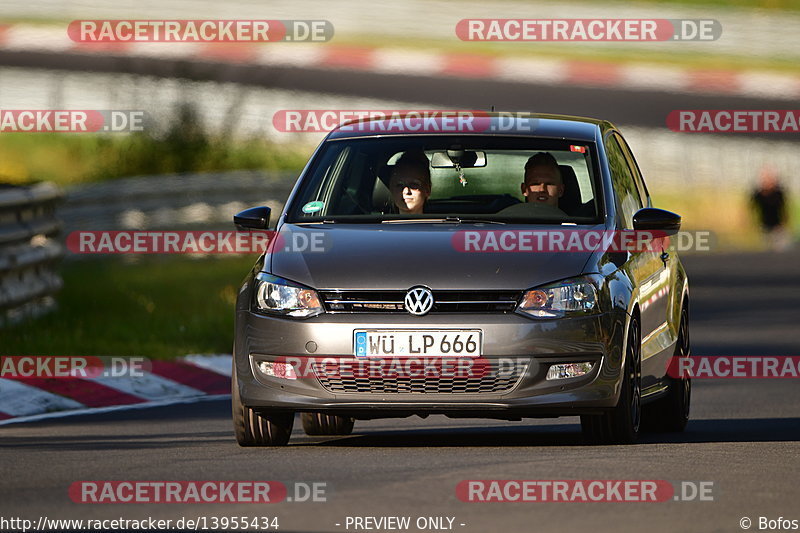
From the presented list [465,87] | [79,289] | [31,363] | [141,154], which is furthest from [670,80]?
[31,363]

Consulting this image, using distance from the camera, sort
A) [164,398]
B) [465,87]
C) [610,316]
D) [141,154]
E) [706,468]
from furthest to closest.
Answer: [465,87], [141,154], [164,398], [610,316], [706,468]

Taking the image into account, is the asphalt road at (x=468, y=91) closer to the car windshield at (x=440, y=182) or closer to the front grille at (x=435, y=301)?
the car windshield at (x=440, y=182)

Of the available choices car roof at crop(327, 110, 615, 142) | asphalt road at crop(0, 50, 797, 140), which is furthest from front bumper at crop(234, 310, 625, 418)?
asphalt road at crop(0, 50, 797, 140)

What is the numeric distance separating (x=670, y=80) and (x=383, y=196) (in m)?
29.9

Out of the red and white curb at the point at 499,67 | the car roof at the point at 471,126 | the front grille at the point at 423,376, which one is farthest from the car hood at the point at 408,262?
the red and white curb at the point at 499,67

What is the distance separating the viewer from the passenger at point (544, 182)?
11.1 metres

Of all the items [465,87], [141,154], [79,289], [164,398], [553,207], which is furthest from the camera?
[465,87]

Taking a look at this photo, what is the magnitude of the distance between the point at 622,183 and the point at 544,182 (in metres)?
0.64

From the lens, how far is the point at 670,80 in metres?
40.4

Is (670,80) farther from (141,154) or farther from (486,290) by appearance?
(486,290)

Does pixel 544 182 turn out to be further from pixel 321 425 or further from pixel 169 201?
pixel 169 201

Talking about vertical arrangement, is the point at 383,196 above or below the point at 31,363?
above

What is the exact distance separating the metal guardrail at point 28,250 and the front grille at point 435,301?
5.52 meters

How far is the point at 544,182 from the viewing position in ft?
36.4
